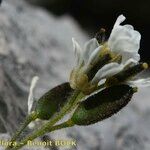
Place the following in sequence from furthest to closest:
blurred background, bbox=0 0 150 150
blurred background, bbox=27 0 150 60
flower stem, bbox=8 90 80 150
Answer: blurred background, bbox=27 0 150 60
blurred background, bbox=0 0 150 150
flower stem, bbox=8 90 80 150

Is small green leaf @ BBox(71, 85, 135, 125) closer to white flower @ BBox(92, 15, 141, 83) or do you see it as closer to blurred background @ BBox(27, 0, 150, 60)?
white flower @ BBox(92, 15, 141, 83)

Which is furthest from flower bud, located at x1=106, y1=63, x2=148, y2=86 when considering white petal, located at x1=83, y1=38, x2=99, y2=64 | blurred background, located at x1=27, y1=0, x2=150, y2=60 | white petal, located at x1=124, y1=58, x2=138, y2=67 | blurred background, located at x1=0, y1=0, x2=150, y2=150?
blurred background, located at x1=27, y1=0, x2=150, y2=60

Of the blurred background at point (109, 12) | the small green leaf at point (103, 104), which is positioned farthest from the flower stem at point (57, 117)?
the blurred background at point (109, 12)

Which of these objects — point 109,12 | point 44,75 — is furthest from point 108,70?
point 109,12

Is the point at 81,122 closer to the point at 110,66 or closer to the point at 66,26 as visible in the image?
the point at 110,66

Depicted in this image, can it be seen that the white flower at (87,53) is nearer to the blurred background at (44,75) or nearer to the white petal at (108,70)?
the white petal at (108,70)

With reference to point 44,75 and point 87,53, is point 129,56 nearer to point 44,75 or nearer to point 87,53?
point 87,53

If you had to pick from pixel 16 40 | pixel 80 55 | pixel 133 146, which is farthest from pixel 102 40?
pixel 16 40
